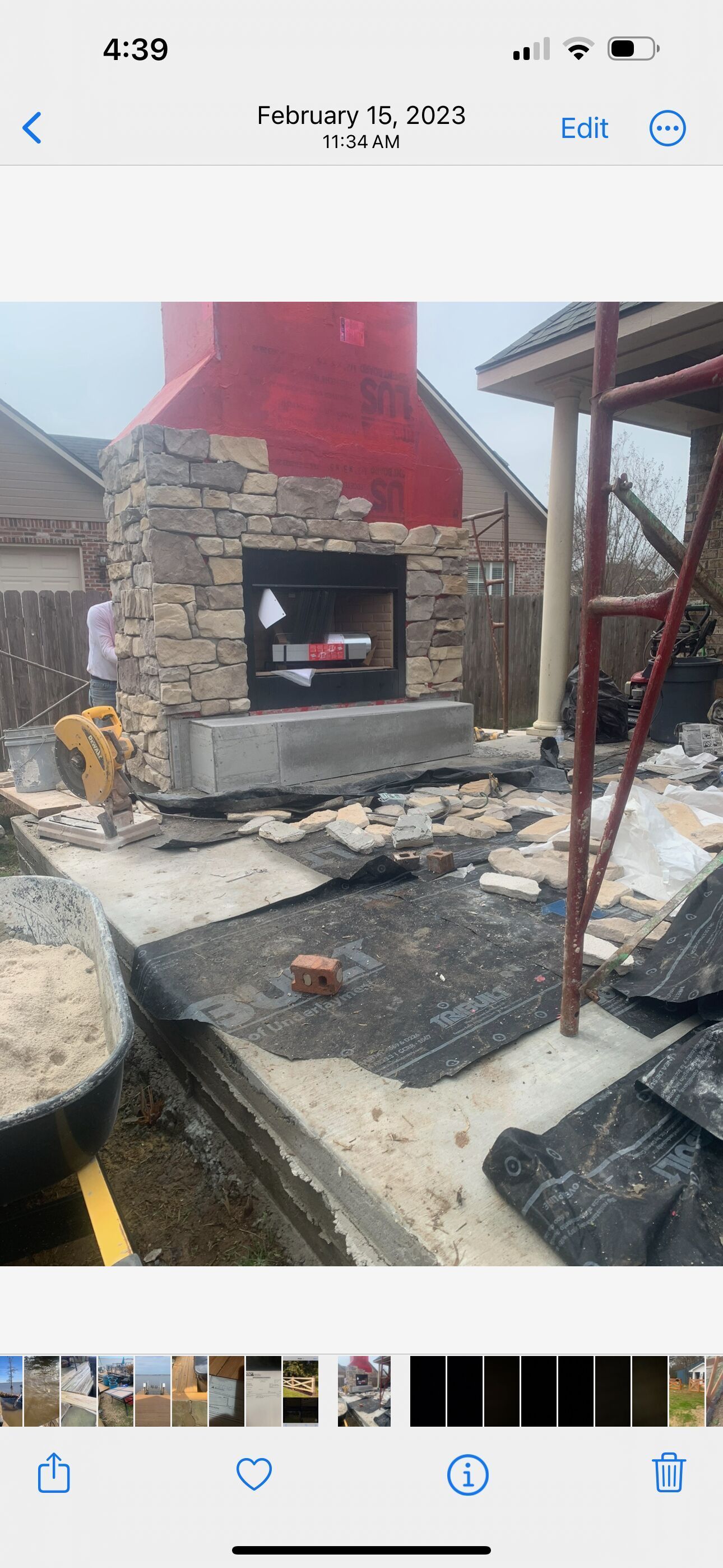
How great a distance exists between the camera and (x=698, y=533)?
1.78 m

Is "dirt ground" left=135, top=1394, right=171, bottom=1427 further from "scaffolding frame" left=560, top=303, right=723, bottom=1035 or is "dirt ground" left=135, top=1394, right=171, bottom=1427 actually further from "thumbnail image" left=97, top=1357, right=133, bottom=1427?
"scaffolding frame" left=560, top=303, right=723, bottom=1035

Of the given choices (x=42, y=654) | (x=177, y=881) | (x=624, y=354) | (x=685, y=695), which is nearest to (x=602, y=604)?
(x=177, y=881)

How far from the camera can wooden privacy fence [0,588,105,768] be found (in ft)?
27.1

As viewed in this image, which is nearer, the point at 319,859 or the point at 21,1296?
the point at 21,1296

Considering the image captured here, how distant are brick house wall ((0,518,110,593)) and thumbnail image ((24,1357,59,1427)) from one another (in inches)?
556

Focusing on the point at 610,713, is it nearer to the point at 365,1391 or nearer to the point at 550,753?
the point at 550,753

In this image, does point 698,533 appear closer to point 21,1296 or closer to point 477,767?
point 21,1296

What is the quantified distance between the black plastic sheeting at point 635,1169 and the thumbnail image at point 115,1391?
3.08 feet

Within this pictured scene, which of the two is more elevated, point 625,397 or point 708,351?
point 708,351

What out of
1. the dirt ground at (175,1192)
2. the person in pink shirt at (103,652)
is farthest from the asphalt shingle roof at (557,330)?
the dirt ground at (175,1192)

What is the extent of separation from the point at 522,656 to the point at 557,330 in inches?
188

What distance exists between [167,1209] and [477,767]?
15.6 ft

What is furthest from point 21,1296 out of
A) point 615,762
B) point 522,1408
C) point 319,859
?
point 615,762
